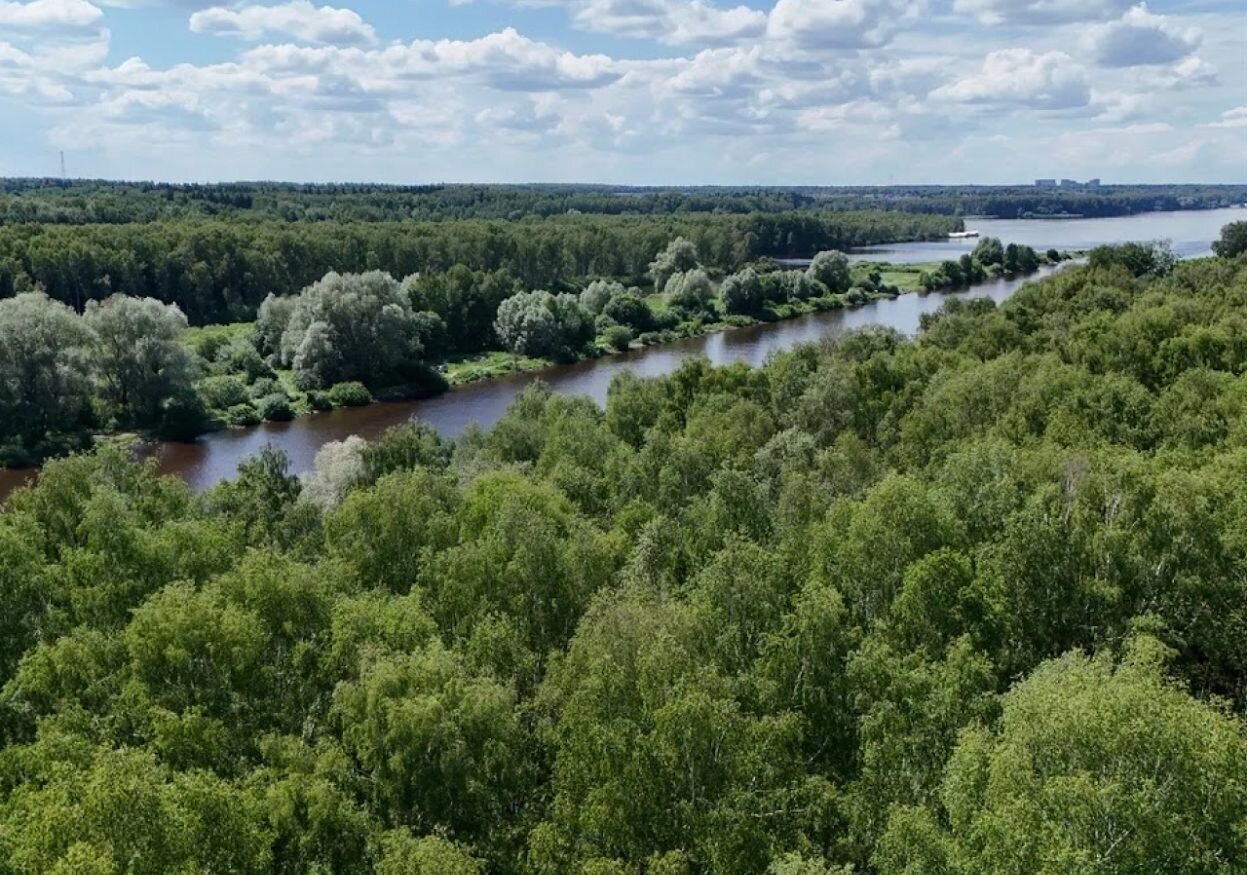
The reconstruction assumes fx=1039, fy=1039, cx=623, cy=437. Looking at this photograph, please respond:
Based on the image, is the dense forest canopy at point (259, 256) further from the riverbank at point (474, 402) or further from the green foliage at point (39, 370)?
the green foliage at point (39, 370)

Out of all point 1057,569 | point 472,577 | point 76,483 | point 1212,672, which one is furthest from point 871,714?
point 76,483

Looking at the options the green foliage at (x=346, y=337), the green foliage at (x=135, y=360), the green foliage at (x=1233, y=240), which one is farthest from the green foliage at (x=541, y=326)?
the green foliage at (x=1233, y=240)

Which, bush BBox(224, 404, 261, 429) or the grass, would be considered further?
the grass

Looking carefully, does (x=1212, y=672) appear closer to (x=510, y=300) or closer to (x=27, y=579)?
(x=27, y=579)

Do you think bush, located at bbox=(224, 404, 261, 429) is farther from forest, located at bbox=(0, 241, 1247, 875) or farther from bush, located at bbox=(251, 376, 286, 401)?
forest, located at bbox=(0, 241, 1247, 875)

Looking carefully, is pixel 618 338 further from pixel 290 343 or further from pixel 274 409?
pixel 274 409

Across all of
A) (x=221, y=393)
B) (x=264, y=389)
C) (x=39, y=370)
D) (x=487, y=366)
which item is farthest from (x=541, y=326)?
(x=39, y=370)

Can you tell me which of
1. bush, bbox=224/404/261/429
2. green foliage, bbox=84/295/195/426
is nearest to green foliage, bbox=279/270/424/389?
bush, bbox=224/404/261/429
